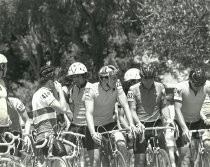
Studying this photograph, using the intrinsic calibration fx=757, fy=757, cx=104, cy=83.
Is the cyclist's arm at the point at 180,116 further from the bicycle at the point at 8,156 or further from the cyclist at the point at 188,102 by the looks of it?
the bicycle at the point at 8,156

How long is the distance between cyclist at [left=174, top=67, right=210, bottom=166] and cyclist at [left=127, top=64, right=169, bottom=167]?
31 centimetres

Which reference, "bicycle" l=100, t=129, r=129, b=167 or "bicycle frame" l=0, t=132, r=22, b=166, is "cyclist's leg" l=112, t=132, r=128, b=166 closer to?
"bicycle" l=100, t=129, r=129, b=167

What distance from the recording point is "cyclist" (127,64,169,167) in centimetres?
1142

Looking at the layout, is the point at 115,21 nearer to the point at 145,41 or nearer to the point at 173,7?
the point at 145,41

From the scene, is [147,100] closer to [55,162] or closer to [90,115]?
[90,115]

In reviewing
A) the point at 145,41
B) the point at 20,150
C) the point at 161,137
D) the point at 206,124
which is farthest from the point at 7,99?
the point at 145,41

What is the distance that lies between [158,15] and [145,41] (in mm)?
1908

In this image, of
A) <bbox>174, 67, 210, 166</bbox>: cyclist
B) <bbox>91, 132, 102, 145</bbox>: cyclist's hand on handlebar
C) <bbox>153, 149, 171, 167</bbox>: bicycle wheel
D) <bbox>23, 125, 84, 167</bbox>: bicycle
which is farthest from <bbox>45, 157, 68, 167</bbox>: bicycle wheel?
<bbox>174, 67, 210, 166</bbox>: cyclist

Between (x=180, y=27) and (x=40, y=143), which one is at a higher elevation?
(x=180, y=27)

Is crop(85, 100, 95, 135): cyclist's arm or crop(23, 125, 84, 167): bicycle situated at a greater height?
crop(85, 100, 95, 135): cyclist's arm

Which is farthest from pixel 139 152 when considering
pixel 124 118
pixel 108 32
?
pixel 108 32

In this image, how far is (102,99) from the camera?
11188 millimetres

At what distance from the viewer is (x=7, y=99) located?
10.3 m

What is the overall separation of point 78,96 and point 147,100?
1348mm
